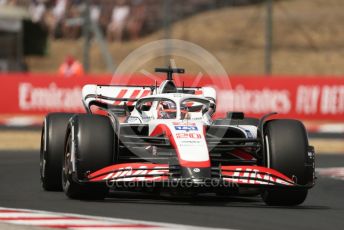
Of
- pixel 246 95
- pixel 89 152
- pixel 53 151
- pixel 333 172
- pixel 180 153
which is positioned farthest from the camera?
pixel 246 95

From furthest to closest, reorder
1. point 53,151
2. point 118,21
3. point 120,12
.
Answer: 1. point 118,21
2. point 120,12
3. point 53,151

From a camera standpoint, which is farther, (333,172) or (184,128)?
(333,172)

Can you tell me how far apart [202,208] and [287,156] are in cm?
111

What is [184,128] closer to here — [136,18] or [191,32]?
[191,32]

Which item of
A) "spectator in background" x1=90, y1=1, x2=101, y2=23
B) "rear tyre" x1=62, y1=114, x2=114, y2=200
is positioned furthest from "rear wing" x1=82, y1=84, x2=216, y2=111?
"spectator in background" x1=90, y1=1, x2=101, y2=23

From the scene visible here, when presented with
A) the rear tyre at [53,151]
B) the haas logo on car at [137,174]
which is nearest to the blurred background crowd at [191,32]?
the rear tyre at [53,151]

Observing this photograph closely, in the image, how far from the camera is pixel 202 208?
11.0m

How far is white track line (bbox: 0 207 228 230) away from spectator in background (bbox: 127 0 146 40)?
144ft

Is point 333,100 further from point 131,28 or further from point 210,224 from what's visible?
point 131,28

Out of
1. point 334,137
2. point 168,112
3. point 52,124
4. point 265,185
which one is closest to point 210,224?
point 265,185

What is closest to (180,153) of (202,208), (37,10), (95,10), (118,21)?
(202,208)

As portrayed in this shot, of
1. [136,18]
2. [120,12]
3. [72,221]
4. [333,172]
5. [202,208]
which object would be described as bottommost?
[333,172]

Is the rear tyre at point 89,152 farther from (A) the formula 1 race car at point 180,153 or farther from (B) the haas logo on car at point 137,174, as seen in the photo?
(B) the haas logo on car at point 137,174

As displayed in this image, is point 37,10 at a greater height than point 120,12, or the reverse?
point 37,10
